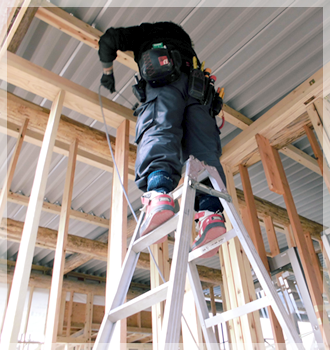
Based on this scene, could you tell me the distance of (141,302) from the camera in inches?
46.1

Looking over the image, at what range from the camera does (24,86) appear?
2316 mm

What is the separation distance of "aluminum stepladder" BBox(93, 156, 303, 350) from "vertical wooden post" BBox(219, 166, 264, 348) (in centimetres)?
103

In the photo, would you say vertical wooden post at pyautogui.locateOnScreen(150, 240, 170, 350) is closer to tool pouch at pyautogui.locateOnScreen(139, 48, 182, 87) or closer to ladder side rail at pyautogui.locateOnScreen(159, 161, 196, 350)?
ladder side rail at pyautogui.locateOnScreen(159, 161, 196, 350)

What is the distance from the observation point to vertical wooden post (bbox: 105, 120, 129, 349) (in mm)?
1685

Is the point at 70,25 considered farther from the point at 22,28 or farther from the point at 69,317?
the point at 69,317

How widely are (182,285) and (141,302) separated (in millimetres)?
218

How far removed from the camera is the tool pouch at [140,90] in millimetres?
1920

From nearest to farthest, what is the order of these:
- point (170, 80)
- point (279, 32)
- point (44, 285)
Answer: point (170, 80), point (279, 32), point (44, 285)

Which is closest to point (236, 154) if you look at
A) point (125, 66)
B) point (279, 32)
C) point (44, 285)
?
point (279, 32)

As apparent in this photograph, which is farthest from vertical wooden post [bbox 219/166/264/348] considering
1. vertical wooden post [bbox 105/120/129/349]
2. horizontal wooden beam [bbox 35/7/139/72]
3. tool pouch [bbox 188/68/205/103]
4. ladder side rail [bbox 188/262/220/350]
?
horizontal wooden beam [bbox 35/7/139/72]

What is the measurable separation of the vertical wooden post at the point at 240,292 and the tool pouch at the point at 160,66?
152 centimetres

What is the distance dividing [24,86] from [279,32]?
6.70 feet

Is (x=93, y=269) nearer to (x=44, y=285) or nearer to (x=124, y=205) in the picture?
(x=44, y=285)

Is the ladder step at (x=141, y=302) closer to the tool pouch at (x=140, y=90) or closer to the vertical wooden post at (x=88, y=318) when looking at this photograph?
the tool pouch at (x=140, y=90)
